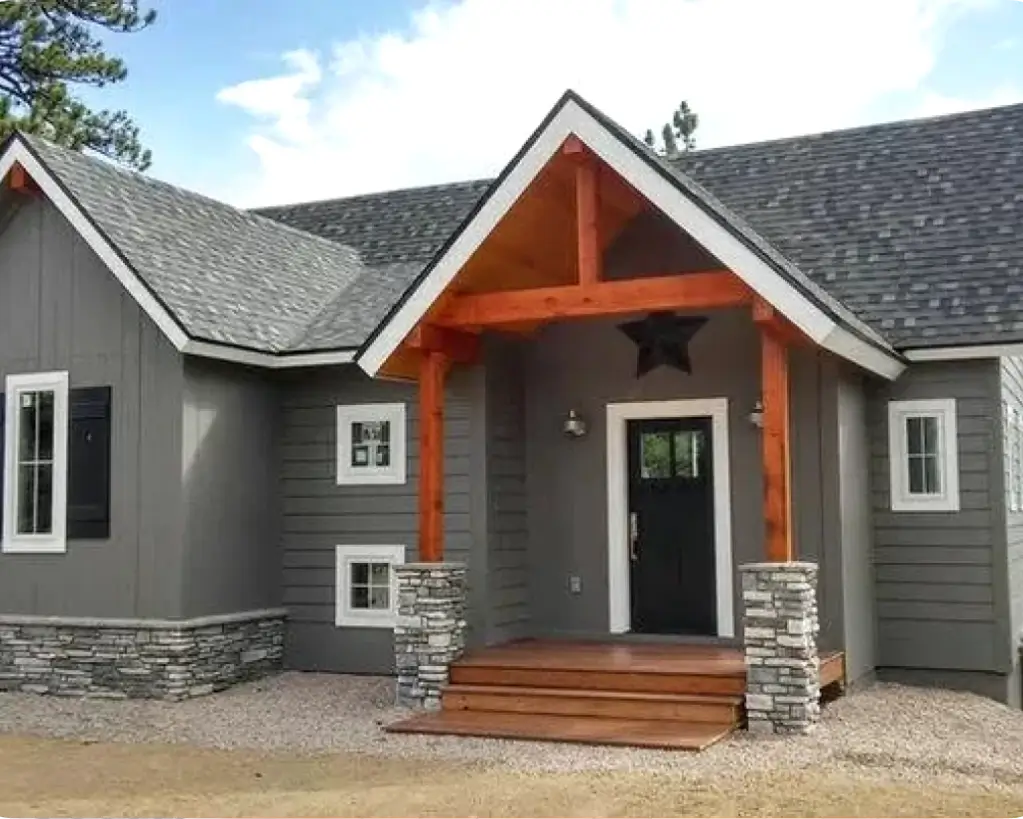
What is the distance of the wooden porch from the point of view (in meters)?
8.77

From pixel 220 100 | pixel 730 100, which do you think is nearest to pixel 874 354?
pixel 220 100

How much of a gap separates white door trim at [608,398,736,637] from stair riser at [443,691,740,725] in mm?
2070

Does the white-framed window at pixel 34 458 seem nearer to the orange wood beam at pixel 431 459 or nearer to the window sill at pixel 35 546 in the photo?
the window sill at pixel 35 546

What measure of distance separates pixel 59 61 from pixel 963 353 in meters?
17.5

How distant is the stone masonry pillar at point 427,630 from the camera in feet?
32.7

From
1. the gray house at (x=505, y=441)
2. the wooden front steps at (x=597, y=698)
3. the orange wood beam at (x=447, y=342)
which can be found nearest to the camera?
the wooden front steps at (x=597, y=698)

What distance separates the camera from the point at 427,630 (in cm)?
1002

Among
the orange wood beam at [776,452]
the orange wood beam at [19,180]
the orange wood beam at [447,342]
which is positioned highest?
the orange wood beam at [19,180]

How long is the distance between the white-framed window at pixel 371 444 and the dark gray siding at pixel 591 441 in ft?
4.19

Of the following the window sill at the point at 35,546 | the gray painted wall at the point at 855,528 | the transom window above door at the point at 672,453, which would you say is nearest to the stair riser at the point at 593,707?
the gray painted wall at the point at 855,528

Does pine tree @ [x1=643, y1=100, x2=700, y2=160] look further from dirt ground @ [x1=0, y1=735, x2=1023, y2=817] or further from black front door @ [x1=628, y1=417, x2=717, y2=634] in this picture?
dirt ground @ [x1=0, y1=735, x2=1023, y2=817]

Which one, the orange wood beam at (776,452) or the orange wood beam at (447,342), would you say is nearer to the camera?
the orange wood beam at (776,452)

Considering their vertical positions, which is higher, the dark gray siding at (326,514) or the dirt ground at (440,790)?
the dark gray siding at (326,514)

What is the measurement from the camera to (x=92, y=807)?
22.8 feet
